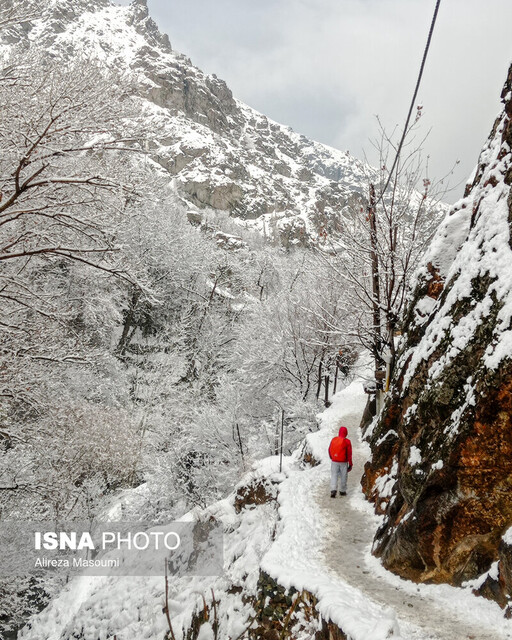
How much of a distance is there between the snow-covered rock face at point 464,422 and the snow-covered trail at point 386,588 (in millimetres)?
209

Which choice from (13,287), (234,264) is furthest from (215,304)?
(13,287)

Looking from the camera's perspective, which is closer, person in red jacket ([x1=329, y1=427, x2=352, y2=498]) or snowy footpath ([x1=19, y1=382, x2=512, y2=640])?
snowy footpath ([x1=19, y1=382, x2=512, y2=640])

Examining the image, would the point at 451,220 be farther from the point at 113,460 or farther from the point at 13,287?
the point at 113,460

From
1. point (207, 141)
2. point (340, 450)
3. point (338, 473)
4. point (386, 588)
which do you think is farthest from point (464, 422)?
point (207, 141)

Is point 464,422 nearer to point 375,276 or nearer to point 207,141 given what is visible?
point 375,276

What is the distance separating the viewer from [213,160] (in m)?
77.6

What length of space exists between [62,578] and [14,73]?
14058 millimetres

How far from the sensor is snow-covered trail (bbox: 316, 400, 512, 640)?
138 inches

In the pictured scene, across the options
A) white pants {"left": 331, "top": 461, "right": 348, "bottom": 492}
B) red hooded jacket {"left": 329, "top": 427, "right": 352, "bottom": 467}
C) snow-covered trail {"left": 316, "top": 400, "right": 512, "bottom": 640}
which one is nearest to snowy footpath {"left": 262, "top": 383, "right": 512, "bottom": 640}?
snow-covered trail {"left": 316, "top": 400, "right": 512, "bottom": 640}

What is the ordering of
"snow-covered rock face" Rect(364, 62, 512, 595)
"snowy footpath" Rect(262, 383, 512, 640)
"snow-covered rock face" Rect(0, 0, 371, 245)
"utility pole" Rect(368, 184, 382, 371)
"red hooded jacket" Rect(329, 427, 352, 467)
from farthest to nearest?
"snow-covered rock face" Rect(0, 0, 371, 245)
"utility pole" Rect(368, 184, 382, 371)
"red hooded jacket" Rect(329, 427, 352, 467)
"snow-covered rock face" Rect(364, 62, 512, 595)
"snowy footpath" Rect(262, 383, 512, 640)

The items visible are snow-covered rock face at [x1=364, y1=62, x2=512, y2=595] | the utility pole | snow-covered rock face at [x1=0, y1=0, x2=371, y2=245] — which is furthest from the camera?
snow-covered rock face at [x1=0, y1=0, x2=371, y2=245]

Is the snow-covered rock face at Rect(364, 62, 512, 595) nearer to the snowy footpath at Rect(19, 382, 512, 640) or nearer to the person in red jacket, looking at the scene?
the snowy footpath at Rect(19, 382, 512, 640)

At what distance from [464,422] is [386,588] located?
6.86 feet

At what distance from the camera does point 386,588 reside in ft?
14.8
